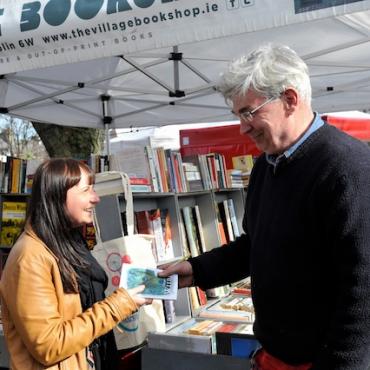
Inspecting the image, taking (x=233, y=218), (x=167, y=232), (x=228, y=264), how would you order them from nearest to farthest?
(x=228, y=264) → (x=167, y=232) → (x=233, y=218)

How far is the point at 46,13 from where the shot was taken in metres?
2.32

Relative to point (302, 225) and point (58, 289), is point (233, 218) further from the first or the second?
point (302, 225)

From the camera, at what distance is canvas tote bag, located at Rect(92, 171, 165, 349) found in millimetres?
2300

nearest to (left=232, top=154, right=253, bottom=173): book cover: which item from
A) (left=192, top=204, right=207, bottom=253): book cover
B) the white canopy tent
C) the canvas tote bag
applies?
the white canopy tent

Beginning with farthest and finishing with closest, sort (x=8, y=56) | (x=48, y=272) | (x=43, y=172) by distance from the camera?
1. (x=8, y=56)
2. (x=43, y=172)
3. (x=48, y=272)

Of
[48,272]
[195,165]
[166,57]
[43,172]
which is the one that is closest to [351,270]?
[48,272]

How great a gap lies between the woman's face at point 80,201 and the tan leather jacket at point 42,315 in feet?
0.65

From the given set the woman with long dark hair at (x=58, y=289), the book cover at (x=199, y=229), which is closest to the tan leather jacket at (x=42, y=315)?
the woman with long dark hair at (x=58, y=289)

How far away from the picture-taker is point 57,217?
1.82m

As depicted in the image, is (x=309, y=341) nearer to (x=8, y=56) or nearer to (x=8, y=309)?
(x=8, y=309)

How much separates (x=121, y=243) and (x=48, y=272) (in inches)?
25.3

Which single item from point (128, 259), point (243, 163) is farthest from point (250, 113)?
point (243, 163)

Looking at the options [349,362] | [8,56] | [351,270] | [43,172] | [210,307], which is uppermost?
[8,56]

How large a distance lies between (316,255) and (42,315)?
1019 mm
